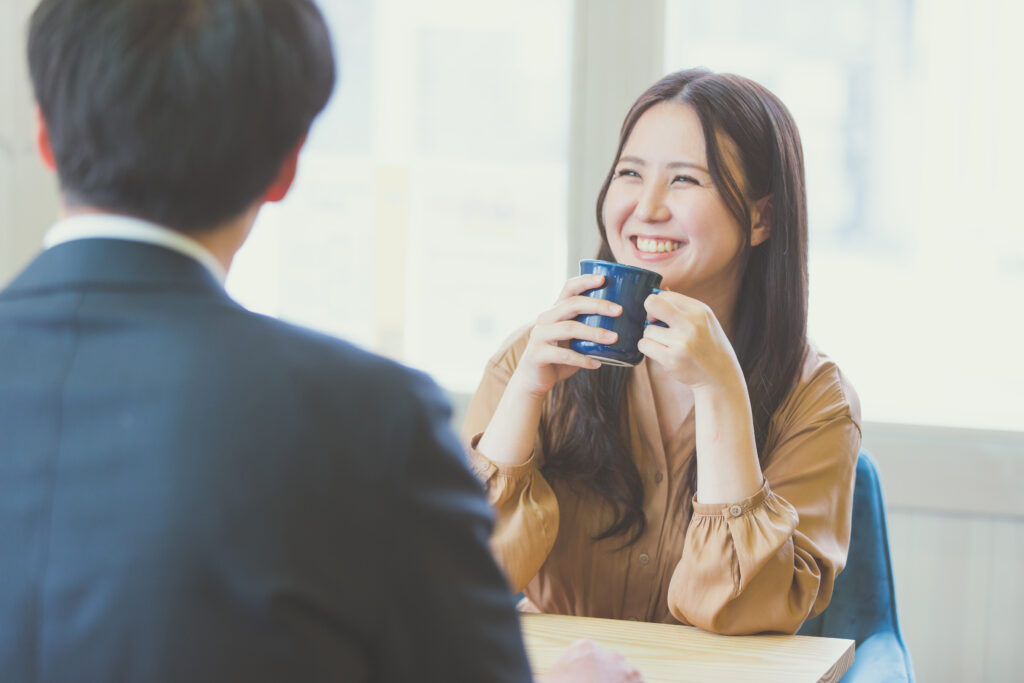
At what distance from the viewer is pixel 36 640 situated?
0.55 m

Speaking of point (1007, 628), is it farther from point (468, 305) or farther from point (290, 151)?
point (290, 151)

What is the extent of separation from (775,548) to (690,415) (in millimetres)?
336

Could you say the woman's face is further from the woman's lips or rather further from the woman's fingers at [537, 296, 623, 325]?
the woman's fingers at [537, 296, 623, 325]

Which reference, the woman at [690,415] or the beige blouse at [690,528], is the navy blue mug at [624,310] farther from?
the beige blouse at [690,528]

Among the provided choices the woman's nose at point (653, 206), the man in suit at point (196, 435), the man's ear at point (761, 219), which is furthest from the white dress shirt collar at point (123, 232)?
the man's ear at point (761, 219)

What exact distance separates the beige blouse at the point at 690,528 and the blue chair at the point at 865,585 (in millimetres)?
180

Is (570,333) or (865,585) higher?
(570,333)

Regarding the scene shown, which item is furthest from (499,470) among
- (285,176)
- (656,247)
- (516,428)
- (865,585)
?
(285,176)

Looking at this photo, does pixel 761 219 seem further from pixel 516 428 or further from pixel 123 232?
pixel 123 232

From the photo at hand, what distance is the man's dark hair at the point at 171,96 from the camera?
0.58 metres

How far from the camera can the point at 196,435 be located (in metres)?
0.55

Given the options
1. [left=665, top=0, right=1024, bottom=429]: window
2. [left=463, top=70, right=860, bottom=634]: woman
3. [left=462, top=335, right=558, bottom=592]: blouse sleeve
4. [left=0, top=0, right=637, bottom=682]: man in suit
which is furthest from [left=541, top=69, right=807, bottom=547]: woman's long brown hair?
[left=0, top=0, right=637, bottom=682]: man in suit

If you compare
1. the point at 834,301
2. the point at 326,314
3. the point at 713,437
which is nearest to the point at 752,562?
the point at 713,437

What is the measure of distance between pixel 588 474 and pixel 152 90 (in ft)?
3.33
